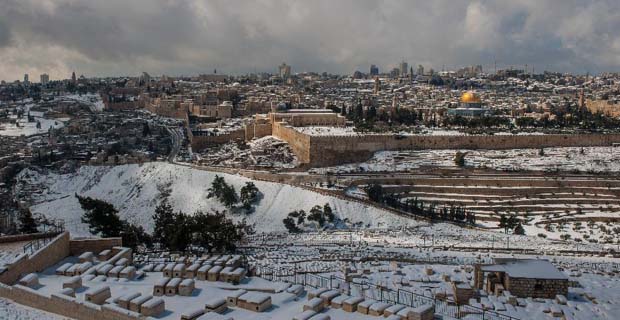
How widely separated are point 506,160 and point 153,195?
2272cm

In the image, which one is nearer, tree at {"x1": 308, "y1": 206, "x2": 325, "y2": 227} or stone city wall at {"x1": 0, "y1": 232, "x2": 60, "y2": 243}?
stone city wall at {"x1": 0, "y1": 232, "x2": 60, "y2": 243}

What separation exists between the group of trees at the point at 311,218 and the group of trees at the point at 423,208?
361 centimetres

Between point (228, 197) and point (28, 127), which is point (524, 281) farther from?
point (28, 127)

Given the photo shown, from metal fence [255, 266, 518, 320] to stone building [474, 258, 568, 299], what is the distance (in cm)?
257

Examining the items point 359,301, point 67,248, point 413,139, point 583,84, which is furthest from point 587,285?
point 583,84

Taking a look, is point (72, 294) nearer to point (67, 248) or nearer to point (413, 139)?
point (67, 248)

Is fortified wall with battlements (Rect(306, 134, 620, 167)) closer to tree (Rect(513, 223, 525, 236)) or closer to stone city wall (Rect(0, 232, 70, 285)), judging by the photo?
tree (Rect(513, 223, 525, 236))

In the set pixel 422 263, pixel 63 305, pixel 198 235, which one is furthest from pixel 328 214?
pixel 63 305

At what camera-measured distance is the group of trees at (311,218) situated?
31.5m

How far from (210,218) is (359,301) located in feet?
46.5

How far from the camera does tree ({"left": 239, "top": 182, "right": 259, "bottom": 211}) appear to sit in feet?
113

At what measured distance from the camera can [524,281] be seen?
17.7 meters

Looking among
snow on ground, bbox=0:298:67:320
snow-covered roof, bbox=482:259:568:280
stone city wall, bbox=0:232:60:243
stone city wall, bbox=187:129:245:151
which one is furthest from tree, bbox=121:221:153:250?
stone city wall, bbox=187:129:245:151

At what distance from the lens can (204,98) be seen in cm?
7500
